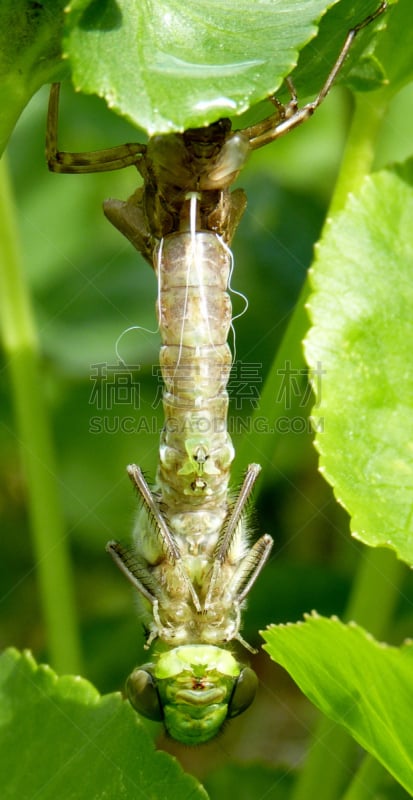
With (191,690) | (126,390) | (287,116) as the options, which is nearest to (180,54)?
(287,116)

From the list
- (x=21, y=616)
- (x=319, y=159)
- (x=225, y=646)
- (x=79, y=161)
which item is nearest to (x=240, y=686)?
(x=225, y=646)

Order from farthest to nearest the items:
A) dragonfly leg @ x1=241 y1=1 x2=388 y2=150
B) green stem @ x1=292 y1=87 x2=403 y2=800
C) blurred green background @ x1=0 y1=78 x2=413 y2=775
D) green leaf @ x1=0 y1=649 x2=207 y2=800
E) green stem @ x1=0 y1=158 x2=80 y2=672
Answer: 1. blurred green background @ x1=0 y1=78 x2=413 y2=775
2. green stem @ x1=0 y1=158 x2=80 y2=672
3. green stem @ x1=292 y1=87 x2=403 y2=800
4. dragonfly leg @ x1=241 y1=1 x2=388 y2=150
5. green leaf @ x1=0 y1=649 x2=207 y2=800

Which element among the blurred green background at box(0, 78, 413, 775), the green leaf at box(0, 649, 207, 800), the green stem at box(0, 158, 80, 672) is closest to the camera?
the green leaf at box(0, 649, 207, 800)

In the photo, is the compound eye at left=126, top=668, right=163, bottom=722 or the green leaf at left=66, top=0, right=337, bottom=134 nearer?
the green leaf at left=66, top=0, right=337, bottom=134

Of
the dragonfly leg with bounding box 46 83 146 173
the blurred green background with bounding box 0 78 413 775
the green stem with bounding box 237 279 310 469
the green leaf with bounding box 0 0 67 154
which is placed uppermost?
the green leaf with bounding box 0 0 67 154

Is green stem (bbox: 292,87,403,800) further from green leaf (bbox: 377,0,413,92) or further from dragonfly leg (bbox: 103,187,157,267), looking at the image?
dragonfly leg (bbox: 103,187,157,267)

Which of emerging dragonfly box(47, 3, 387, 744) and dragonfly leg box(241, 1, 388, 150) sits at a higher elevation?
dragonfly leg box(241, 1, 388, 150)

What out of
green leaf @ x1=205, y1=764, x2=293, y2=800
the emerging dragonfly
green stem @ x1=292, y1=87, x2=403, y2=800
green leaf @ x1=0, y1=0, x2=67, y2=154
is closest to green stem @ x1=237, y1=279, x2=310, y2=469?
the emerging dragonfly
